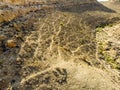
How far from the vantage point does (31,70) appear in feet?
31.5

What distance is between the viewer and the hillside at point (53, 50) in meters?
9.02

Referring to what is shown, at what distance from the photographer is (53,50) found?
1144 cm

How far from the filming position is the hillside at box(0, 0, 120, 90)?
9.02 metres

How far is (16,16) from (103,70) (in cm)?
610

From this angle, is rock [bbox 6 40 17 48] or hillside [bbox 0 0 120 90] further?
rock [bbox 6 40 17 48]

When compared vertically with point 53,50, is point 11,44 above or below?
above

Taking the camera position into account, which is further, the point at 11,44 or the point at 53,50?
the point at 53,50

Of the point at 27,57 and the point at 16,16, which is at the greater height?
the point at 16,16

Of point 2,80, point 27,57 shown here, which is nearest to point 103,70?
point 27,57

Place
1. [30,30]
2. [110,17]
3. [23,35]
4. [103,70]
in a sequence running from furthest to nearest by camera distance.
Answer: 1. [110,17]
2. [30,30]
3. [23,35]
4. [103,70]

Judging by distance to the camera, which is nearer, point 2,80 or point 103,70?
point 2,80

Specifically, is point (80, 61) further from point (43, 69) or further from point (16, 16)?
point (16, 16)

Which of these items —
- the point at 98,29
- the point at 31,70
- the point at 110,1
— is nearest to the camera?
the point at 31,70

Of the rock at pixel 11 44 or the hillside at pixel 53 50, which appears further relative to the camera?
the rock at pixel 11 44
